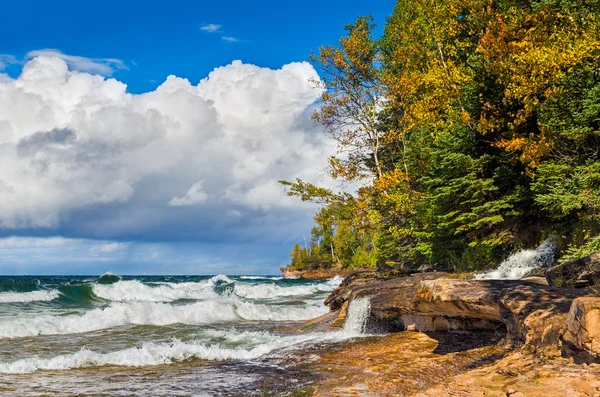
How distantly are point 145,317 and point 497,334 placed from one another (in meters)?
18.2

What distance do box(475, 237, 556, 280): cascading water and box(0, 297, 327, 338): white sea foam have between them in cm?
1062

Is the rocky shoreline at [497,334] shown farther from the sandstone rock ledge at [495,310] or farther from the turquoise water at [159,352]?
the turquoise water at [159,352]

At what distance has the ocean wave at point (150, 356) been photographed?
38.8 feet

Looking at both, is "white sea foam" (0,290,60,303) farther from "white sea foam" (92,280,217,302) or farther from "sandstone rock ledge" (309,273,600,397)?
"sandstone rock ledge" (309,273,600,397)

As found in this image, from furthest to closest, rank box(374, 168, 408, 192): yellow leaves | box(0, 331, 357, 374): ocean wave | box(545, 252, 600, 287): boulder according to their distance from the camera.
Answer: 1. box(374, 168, 408, 192): yellow leaves
2. box(0, 331, 357, 374): ocean wave
3. box(545, 252, 600, 287): boulder

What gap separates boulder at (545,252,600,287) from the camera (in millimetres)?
9031

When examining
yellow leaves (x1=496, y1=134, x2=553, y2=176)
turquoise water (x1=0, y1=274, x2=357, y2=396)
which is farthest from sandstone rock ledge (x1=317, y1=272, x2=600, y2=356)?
yellow leaves (x1=496, y1=134, x2=553, y2=176)

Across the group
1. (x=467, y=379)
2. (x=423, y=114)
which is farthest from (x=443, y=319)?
(x=423, y=114)

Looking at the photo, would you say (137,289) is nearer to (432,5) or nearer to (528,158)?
(432,5)

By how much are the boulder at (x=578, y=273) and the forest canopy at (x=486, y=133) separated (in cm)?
440


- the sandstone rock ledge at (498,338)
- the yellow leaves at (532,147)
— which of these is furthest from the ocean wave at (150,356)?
the yellow leaves at (532,147)

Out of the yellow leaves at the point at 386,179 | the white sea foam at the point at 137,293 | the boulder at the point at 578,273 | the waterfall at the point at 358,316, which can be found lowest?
the white sea foam at the point at 137,293

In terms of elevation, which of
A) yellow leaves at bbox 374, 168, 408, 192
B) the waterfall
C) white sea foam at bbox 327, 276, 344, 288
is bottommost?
white sea foam at bbox 327, 276, 344, 288

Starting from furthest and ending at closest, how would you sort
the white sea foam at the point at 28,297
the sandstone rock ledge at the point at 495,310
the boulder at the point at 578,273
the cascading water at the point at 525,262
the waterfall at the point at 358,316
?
the white sea foam at the point at 28,297, the cascading water at the point at 525,262, the waterfall at the point at 358,316, the boulder at the point at 578,273, the sandstone rock ledge at the point at 495,310
